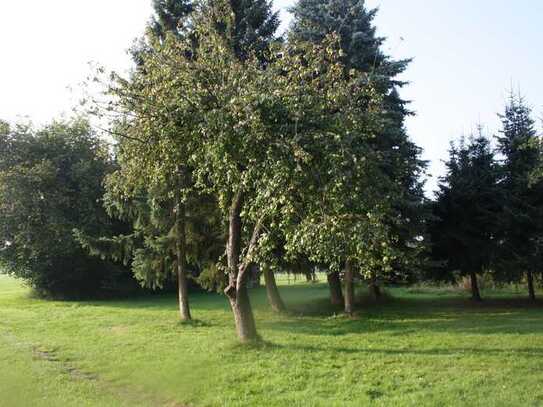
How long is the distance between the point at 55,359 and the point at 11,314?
10.4m

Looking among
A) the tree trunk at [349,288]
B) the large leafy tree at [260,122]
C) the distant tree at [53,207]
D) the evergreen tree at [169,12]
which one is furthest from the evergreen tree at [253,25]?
the distant tree at [53,207]

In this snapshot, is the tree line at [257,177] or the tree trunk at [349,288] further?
the tree trunk at [349,288]

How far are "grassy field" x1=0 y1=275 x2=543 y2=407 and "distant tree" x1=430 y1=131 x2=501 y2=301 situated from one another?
415cm

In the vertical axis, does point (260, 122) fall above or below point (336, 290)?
above

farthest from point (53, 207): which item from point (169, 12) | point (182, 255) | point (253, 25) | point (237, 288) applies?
point (237, 288)

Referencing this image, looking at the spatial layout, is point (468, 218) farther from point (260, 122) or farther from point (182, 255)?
point (260, 122)

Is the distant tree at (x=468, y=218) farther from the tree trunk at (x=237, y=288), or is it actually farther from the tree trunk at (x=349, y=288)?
the tree trunk at (x=237, y=288)

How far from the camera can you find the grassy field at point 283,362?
7.49 metres

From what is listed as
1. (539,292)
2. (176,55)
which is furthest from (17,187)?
(539,292)

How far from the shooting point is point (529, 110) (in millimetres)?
22125

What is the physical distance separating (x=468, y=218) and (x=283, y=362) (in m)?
14.0

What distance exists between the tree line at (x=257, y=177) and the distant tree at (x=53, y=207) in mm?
82

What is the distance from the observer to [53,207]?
86.1 feet

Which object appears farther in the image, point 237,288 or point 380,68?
point 380,68
